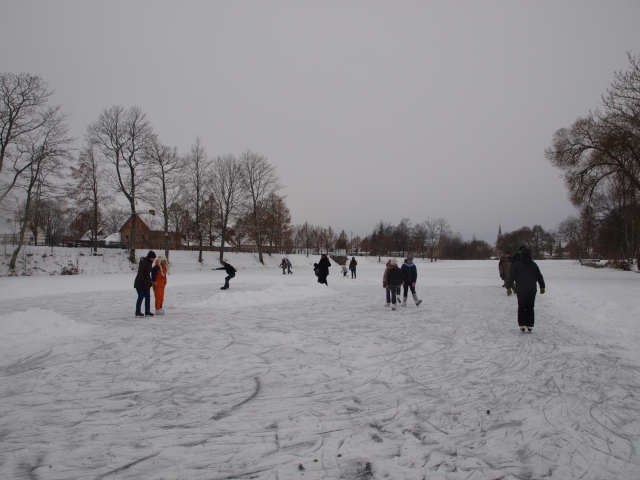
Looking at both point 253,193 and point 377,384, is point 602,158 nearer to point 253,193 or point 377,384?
point 377,384

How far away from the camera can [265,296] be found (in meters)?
13.2

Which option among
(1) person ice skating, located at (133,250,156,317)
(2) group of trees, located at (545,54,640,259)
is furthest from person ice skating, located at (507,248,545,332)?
(2) group of trees, located at (545,54,640,259)

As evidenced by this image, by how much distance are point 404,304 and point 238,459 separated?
30.9 ft

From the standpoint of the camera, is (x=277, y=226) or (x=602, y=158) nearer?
(x=602, y=158)

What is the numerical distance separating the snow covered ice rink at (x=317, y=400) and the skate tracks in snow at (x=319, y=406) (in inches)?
0.7

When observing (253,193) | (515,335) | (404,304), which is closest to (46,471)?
(515,335)

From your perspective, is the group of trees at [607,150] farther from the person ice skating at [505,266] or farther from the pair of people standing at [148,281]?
the pair of people standing at [148,281]

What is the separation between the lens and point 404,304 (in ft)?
37.9

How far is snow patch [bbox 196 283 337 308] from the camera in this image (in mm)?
11852

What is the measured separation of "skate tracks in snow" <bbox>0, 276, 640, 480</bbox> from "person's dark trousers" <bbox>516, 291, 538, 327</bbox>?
300 mm

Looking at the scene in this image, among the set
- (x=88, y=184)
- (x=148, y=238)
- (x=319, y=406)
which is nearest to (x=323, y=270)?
(x=319, y=406)

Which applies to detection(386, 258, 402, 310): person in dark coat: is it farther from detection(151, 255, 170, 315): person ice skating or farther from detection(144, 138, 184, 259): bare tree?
detection(144, 138, 184, 259): bare tree

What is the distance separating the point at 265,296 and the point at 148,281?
4695mm

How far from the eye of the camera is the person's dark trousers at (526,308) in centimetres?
753
